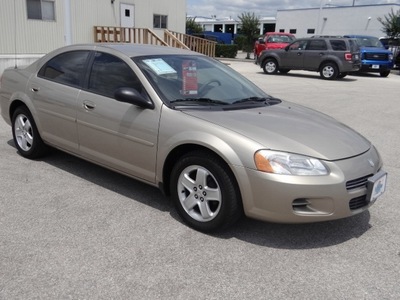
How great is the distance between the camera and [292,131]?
11.2 feet

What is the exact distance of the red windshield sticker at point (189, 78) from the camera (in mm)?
3909

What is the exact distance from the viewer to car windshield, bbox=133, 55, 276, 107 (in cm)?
381

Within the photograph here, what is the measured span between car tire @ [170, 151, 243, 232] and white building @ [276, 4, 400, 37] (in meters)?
38.4

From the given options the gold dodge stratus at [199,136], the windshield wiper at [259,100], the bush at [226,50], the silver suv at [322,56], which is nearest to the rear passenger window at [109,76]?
the gold dodge stratus at [199,136]

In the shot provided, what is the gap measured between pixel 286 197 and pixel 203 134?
0.83m

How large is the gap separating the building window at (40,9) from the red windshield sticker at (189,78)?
39.2 feet

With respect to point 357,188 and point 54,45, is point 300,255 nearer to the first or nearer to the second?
point 357,188

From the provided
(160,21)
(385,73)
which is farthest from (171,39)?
(385,73)

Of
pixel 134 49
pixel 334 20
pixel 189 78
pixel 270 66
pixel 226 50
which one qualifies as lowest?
pixel 226 50

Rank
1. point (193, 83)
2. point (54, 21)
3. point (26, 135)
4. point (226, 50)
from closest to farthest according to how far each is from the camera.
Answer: point (193, 83)
point (26, 135)
point (54, 21)
point (226, 50)

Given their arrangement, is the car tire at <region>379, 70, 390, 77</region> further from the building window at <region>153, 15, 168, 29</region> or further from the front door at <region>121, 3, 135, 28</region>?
the front door at <region>121, 3, 135, 28</region>

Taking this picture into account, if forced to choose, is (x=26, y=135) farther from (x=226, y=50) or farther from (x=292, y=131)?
(x=226, y=50)

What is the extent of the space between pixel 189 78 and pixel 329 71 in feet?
48.4

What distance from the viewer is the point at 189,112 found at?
3.57 meters
